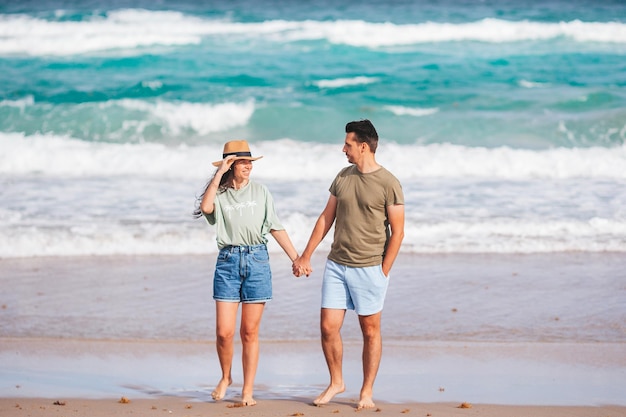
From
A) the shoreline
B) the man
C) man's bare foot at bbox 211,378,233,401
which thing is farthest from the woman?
the shoreline

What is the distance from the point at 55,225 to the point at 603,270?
5.91m

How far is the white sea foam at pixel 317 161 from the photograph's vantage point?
48.1 feet

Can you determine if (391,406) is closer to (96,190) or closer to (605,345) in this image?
(605,345)

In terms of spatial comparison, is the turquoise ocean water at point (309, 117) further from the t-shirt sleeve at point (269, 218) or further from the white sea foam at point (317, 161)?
the t-shirt sleeve at point (269, 218)

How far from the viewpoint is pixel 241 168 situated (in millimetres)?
5238

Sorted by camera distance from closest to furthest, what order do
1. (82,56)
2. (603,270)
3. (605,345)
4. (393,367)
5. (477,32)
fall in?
(393,367) < (605,345) < (603,270) < (82,56) < (477,32)

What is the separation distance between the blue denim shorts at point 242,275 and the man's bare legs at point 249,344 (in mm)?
61

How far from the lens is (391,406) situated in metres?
5.24

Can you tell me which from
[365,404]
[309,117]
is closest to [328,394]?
[365,404]

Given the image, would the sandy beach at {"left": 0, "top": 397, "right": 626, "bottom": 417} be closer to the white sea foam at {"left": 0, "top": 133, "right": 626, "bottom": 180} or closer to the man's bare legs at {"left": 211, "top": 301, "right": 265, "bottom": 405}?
the man's bare legs at {"left": 211, "top": 301, "right": 265, "bottom": 405}

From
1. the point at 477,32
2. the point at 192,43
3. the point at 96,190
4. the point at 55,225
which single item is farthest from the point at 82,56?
the point at 55,225

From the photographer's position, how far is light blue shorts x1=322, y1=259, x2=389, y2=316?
5160mm

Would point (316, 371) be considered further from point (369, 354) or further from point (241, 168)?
point (241, 168)

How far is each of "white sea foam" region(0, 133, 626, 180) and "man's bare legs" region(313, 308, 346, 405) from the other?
9.28 metres
